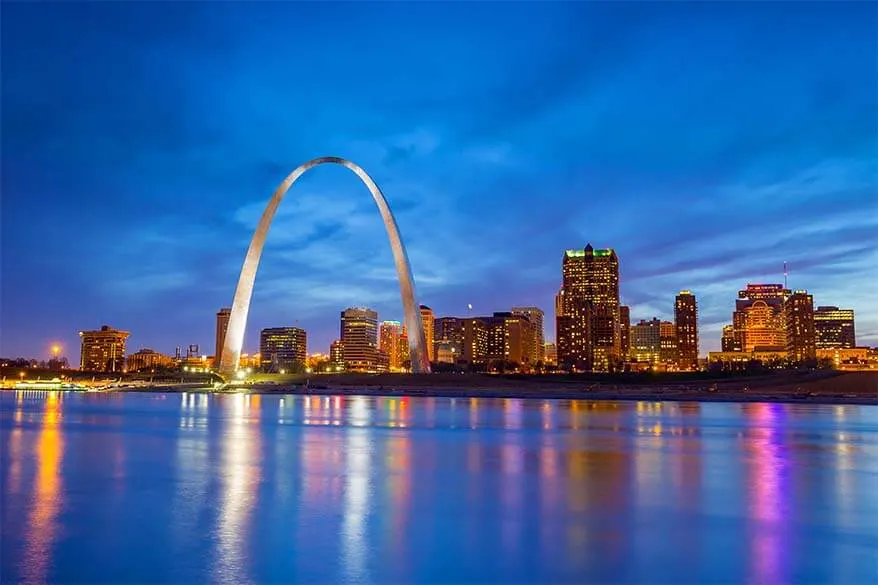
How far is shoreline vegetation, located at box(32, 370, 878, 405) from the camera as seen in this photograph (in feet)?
207

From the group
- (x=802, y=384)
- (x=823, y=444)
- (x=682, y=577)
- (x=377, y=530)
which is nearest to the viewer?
(x=682, y=577)

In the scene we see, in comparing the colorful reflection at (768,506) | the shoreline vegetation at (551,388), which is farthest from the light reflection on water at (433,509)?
the shoreline vegetation at (551,388)

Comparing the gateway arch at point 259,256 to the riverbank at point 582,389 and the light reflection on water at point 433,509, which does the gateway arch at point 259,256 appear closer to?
the riverbank at point 582,389

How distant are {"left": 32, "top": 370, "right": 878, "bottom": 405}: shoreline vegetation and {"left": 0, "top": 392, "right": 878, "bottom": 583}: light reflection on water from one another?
139 ft

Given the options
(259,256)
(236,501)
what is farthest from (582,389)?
(236,501)

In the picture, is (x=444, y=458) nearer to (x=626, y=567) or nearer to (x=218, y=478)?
(x=218, y=478)

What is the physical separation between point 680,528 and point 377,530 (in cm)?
426

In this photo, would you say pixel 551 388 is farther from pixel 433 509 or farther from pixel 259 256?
pixel 433 509

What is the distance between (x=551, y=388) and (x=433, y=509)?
222 feet

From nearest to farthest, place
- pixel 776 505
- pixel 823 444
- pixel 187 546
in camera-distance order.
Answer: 1. pixel 187 546
2. pixel 776 505
3. pixel 823 444

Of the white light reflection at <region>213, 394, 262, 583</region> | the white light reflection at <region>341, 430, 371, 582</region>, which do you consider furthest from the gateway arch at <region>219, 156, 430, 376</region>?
the white light reflection at <region>341, 430, 371, 582</region>

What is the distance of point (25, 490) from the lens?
12727 mm

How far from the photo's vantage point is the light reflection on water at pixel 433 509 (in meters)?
8.26

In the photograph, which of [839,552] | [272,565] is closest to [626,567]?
[839,552]
